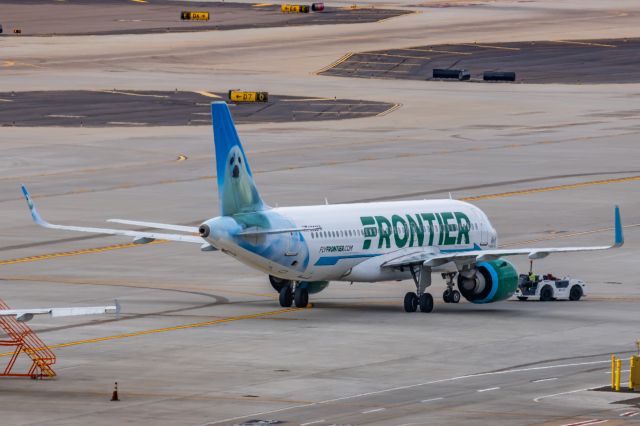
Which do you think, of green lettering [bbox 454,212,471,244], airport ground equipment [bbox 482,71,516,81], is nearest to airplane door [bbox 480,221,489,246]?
green lettering [bbox 454,212,471,244]

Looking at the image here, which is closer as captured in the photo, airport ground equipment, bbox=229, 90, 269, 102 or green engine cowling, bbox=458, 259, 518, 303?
green engine cowling, bbox=458, 259, 518, 303

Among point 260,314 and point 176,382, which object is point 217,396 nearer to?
point 176,382

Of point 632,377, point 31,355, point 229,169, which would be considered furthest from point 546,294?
point 31,355

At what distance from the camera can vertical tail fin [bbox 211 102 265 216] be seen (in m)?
69.9

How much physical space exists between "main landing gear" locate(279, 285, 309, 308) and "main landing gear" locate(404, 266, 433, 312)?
4.50 metres

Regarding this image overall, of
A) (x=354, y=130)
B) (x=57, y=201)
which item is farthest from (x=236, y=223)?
(x=354, y=130)

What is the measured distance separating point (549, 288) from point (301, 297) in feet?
40.1

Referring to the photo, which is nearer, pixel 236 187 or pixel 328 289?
pixel 236 187

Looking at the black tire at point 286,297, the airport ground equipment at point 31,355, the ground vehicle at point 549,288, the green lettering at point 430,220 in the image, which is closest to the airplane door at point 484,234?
the ground vehicle at point 549,288

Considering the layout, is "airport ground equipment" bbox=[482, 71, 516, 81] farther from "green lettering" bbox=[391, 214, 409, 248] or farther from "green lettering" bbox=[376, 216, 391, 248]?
"green lettering" bbox=[376, 216, 391, 248]

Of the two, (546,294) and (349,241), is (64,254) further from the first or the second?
(546,294)

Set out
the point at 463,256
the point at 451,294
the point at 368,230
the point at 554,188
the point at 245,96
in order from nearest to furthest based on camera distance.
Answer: the point at 463,256 → the point at 368,230 → the point at 451,294 → the point at 554,188 → the point at 245,96

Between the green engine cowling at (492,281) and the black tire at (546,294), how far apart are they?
4.14m

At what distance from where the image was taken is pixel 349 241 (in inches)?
2879
